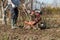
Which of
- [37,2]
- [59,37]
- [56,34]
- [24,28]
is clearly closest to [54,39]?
[59,37]

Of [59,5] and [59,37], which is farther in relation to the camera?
[59,5]

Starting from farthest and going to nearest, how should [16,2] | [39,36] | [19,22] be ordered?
[19,22]
[16,2]
[39,36]

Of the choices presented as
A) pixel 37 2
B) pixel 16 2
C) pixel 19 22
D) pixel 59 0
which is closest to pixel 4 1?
pixel 19 22

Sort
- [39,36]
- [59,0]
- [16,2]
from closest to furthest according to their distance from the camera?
1. [39,36]
2. [16,2]
3. [59,0]

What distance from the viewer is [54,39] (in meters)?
7.38

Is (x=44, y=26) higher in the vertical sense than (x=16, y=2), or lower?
lower

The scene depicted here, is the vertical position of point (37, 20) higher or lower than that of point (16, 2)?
lower

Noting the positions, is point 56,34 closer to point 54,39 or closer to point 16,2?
point 54,39

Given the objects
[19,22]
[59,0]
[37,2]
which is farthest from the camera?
[59,0]

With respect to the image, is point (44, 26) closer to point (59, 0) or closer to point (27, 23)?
point (27, 23)

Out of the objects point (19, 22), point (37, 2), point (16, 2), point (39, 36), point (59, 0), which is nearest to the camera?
point (39, 36)

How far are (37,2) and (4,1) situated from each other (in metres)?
3.08

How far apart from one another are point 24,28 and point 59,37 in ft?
6.23

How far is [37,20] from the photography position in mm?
9359
